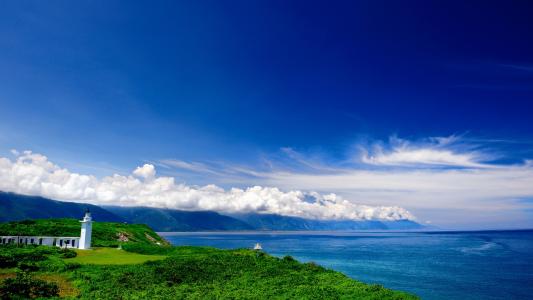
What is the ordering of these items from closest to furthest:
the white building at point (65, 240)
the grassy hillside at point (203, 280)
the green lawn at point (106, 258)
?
the grassy hillside at point (203, 280)
the green lawn at point (106, 258)
the white building at point (65, 240)

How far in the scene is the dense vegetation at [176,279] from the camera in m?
33.5

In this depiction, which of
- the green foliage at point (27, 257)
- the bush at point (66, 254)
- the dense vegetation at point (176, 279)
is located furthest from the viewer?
the bush at point (66, 254)

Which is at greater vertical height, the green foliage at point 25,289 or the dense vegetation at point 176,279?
the green foliage at point 25,289

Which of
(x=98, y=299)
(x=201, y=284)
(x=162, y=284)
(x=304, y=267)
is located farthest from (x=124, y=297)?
(x=304, y=267)

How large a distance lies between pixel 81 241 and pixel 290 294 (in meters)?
50.1

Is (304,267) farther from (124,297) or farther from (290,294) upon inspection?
(124,297)

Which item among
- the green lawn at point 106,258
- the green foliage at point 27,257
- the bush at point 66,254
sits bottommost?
the green lawn at point 106,258

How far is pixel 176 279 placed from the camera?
41156 millimetres

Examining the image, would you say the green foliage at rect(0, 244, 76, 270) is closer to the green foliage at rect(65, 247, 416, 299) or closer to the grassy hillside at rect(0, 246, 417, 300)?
the grassy hillside at rect(0, 246, 417, 300)

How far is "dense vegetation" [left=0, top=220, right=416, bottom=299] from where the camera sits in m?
33.5

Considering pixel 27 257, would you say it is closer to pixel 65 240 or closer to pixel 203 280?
pixel 203 280

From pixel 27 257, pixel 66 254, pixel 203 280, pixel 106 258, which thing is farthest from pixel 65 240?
pixel 203 280

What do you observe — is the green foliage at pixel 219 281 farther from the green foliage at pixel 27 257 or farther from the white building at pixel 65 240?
the white building at pixel 65 240

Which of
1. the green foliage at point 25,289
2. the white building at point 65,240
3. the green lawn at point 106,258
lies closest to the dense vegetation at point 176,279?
the green foliage at point 25,289
